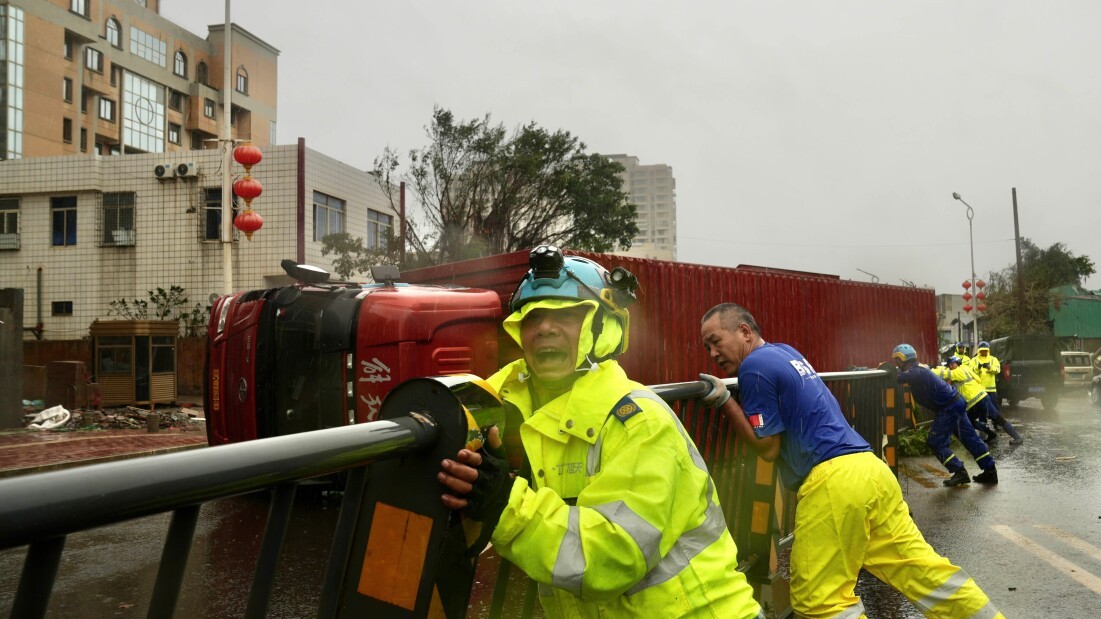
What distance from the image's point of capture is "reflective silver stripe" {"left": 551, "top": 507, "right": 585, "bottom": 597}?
67.4 inches

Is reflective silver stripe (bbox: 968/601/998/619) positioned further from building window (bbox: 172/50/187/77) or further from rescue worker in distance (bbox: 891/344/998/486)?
building window (bbox: 172/50/187/77)

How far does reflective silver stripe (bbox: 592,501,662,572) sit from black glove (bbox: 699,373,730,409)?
1.93m

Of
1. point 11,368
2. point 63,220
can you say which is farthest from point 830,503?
point 63,220

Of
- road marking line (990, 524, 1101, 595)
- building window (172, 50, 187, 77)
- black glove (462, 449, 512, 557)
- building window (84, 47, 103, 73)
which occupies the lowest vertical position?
road marking line (990, 524, 1101, 595)

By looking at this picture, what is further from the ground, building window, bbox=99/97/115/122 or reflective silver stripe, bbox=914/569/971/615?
building window, bbox=99/97/115/122

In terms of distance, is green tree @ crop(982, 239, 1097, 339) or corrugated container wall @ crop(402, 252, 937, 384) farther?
green tree @ crop(982, 239, 1097, 339)

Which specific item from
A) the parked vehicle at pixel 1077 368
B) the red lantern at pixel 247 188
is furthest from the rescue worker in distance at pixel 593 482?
the parked vehicle at pixel 1077 368

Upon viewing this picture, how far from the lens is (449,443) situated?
150cm

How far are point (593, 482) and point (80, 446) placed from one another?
1320 centimetres

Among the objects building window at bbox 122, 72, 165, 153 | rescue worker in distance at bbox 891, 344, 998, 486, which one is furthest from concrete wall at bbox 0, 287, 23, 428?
building window at bbox 122, 72, 165, 153

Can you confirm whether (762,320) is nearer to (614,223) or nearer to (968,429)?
(968,429)

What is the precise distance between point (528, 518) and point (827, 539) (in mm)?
2411

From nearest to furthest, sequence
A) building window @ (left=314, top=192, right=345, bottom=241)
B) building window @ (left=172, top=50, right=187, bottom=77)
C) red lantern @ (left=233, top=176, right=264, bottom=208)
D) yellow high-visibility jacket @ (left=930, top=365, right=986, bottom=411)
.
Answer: yellow high-visibility jacket @ (left=930, top=365, right=986, bottom=411) < red lantern @ (left=233, top=176, right=264, bottom=208) < building window @ (left=314, top=192, right=345, bottom=241) < building window @ (left=172, top=50, right=187, bottom=77)

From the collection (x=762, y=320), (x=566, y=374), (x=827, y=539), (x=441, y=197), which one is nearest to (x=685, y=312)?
(x=762, y=320)
